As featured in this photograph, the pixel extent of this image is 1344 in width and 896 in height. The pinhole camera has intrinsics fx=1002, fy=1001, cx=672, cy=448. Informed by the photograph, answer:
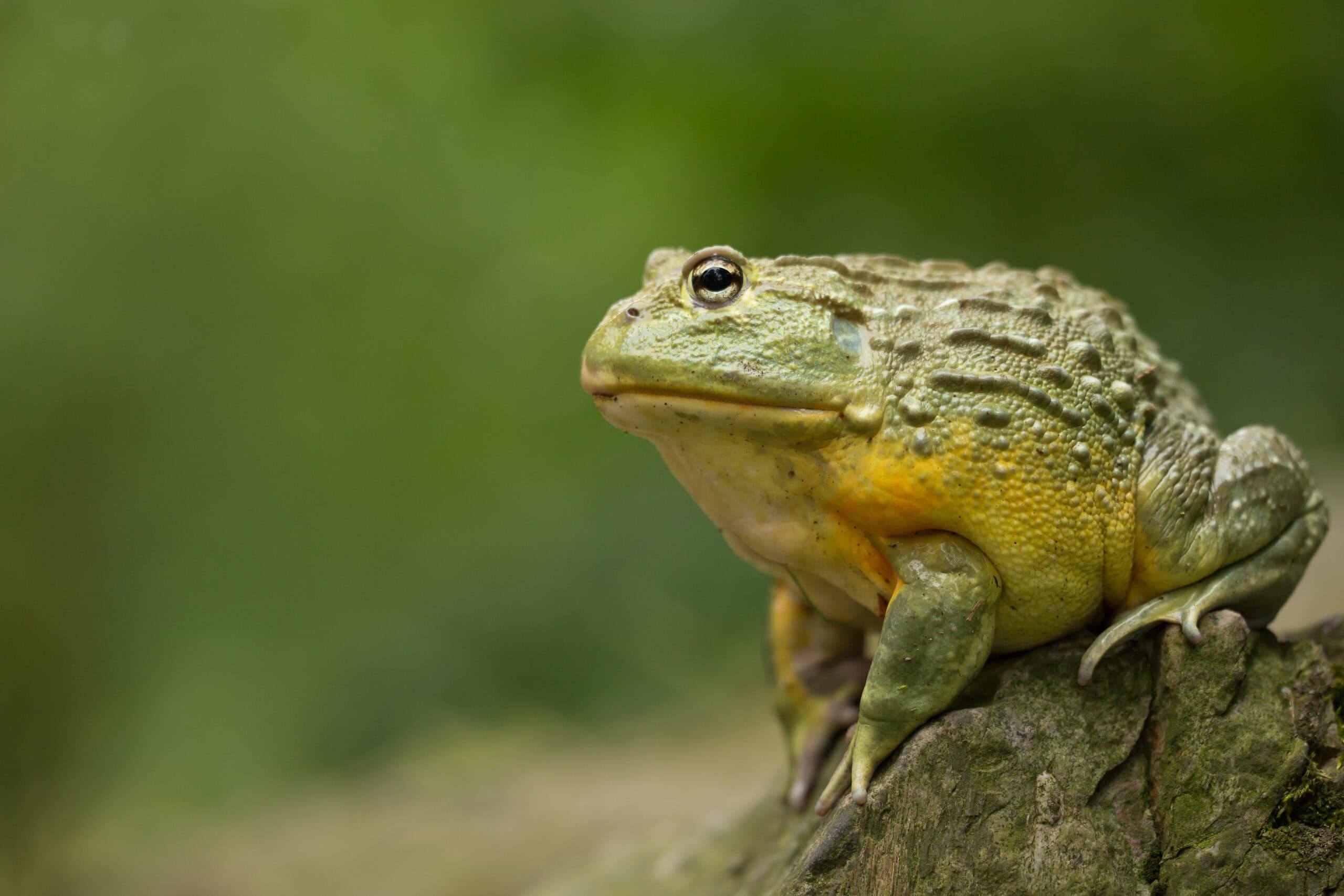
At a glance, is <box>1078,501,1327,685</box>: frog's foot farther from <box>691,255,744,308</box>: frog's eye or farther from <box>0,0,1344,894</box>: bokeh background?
<box>0,0,1344,894</box>: bokeh background

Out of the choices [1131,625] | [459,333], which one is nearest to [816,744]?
[1131,625]

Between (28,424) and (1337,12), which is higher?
(1337,12)

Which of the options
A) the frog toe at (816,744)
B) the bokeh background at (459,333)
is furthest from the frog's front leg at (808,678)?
the bokeh background at (459,333)

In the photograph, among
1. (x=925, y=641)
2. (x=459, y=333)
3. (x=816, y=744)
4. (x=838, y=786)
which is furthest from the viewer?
(x=459, y=333)

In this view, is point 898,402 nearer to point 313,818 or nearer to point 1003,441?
point 1003,441

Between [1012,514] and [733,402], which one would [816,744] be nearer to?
[1012,514]

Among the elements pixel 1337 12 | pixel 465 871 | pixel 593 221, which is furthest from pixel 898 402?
pixel 1337 12
